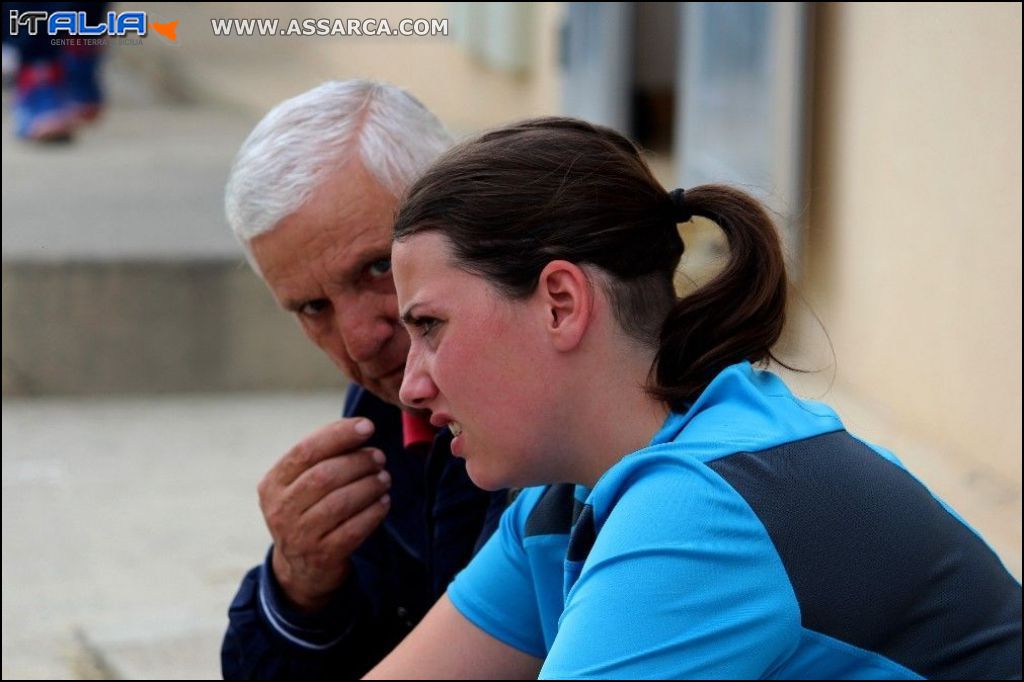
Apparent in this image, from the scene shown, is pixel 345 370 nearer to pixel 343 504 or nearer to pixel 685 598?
pixel 343 504

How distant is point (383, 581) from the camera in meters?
2.21

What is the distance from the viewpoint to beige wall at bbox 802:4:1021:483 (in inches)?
136

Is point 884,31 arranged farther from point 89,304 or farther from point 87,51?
point 87,51

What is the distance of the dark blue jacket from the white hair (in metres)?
0.35

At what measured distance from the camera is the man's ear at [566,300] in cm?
142

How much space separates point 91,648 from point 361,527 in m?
1.34

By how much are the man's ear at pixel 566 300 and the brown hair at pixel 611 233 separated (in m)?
0.01

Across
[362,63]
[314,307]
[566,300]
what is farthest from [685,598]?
[362,63]

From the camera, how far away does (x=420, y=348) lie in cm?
150

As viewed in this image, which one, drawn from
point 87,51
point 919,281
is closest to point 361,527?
point 919,281

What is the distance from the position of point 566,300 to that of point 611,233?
80mm

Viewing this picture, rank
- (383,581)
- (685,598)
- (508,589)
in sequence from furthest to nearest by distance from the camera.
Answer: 1. (383,581)
2. (508,589)
3. (685,598)

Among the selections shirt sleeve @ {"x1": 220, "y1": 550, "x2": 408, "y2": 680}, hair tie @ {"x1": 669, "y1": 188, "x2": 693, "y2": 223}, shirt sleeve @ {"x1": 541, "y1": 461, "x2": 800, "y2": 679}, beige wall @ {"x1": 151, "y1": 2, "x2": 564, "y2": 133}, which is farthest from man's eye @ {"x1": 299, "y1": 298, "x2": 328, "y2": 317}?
beige wall @ {"x1": 151, "y1": 2, "x2": 564, "y2": 133}

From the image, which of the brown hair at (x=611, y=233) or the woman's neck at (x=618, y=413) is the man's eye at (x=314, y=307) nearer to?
the brown hair at (x=611, y=233)
